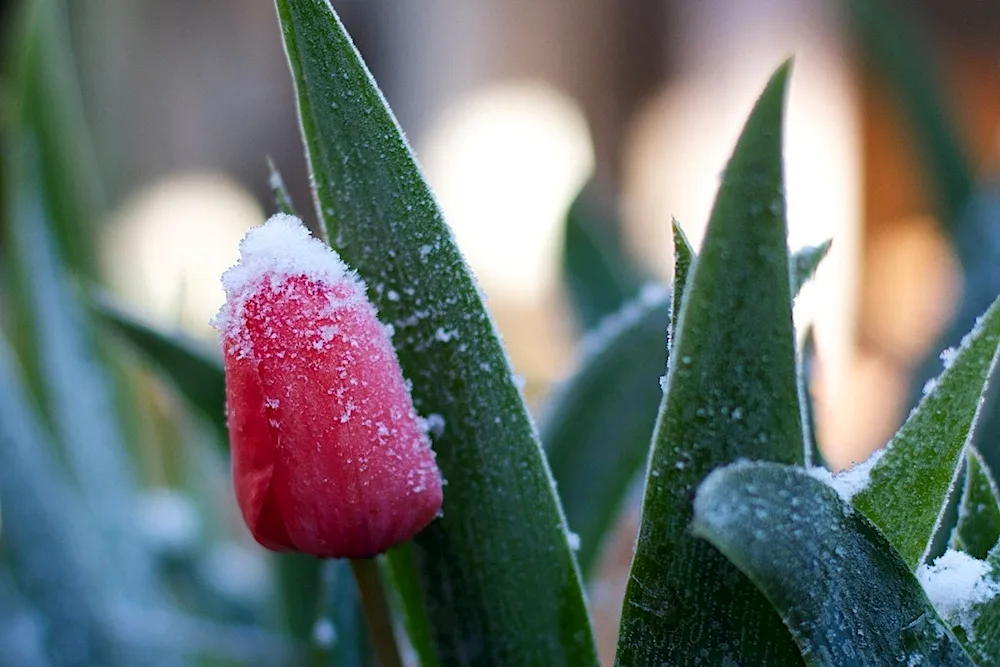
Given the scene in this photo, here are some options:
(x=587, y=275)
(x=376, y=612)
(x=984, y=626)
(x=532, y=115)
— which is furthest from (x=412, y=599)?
(x=532, y=115)

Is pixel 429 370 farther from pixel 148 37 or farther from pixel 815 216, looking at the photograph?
pixel 148 37

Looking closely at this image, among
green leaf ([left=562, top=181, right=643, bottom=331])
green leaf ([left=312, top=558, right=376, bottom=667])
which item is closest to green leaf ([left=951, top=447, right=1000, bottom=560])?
green leaf ([left=312, top=558, right=376, bottom=667])

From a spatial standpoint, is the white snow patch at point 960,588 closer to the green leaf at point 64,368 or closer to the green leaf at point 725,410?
the green leaf at point 725,410

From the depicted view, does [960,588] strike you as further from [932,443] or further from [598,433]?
[598,433]

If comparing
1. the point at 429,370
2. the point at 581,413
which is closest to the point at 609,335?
the point at 581,413

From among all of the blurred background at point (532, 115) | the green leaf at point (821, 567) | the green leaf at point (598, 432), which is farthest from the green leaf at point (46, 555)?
the blurred background at point (532, 115)
